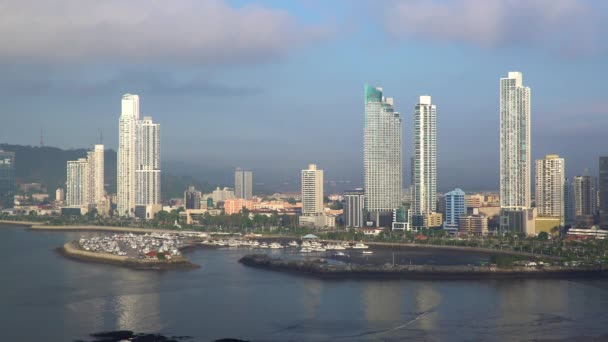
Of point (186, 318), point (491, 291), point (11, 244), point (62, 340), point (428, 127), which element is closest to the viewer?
point (62, 340)

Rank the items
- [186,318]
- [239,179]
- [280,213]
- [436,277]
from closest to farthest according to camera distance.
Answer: [186,318] → [436,277] → [280,213] → [239,179]

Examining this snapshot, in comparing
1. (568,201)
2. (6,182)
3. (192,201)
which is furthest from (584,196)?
(6,182)

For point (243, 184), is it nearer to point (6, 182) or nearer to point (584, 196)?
point (6, 182)

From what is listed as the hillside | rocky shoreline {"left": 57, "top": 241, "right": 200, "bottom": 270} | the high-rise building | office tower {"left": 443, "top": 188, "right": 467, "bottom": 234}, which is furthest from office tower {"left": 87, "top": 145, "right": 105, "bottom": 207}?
rocky shoreline {"left": 57, "top": 241, "right": 200, "bottom": 270}

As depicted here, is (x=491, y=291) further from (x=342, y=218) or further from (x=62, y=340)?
(x=342, y=218)

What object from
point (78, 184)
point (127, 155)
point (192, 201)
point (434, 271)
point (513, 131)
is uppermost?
point (513, 131)

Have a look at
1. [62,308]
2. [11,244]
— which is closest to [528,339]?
[62,308]
